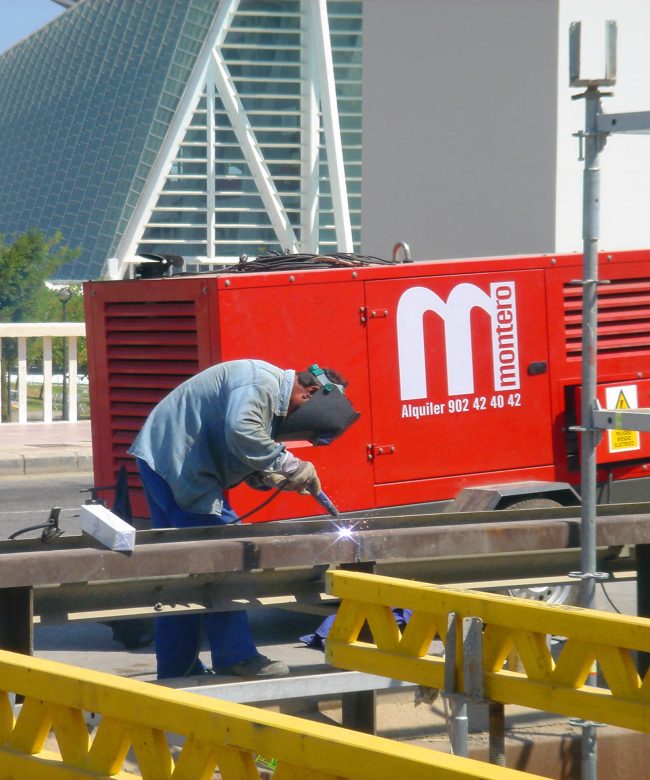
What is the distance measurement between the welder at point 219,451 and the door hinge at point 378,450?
4.09ft

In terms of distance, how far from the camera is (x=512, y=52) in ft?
71.1

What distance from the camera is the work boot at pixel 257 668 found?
5.48 metres

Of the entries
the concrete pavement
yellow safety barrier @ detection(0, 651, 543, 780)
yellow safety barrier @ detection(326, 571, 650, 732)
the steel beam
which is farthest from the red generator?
the concrete pavement

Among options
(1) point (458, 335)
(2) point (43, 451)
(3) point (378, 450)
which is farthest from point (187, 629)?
→ (2) point (43, 451)

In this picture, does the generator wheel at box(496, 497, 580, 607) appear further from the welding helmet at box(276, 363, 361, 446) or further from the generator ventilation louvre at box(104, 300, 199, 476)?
the generator ventilation louvre at box(104, 300, 199, 476)

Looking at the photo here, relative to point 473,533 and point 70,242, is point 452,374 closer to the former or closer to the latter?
point 473,533

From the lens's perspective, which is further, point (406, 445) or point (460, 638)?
point (406, 445)

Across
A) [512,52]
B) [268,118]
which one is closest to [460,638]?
[512,52]

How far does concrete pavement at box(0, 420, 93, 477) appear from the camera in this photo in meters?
13.7

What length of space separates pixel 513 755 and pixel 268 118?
40517 millimetres

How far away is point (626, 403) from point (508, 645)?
3696 millimetres

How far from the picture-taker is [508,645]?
415cm

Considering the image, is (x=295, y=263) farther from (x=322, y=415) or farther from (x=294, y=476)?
(x=294, y=476)

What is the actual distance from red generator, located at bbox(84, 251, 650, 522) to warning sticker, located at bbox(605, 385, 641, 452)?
1 centimetres
